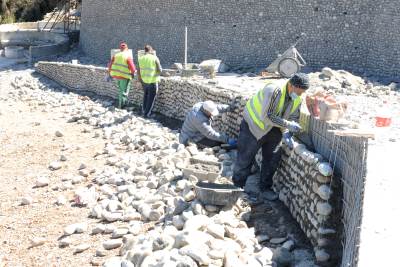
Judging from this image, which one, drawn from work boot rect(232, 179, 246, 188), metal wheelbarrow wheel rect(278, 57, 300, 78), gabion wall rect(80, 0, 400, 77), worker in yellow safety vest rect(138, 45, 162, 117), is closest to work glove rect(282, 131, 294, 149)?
work boot rect(232, 179, 246, 188)

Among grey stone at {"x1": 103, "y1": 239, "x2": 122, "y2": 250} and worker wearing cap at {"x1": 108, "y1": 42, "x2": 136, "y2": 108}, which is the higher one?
worker wearing cap at {"x1": 108, "y1": 42, "x2": 136, "y2": 108}

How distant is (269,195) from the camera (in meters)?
6.44

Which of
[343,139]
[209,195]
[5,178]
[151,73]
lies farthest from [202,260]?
[151,73]

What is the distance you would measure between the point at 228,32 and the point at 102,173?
12090 millimetres

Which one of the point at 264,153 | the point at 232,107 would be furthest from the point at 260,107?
the point at 232,107

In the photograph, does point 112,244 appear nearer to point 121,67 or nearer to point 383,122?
point 383,122

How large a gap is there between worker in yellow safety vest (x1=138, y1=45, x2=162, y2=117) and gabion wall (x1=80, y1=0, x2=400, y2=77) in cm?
722

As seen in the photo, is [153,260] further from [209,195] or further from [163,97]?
[163,97]

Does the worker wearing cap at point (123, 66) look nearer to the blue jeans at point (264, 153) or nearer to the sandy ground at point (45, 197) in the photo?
the sandy ground at point (45, 197)

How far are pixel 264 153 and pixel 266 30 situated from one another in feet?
41.7

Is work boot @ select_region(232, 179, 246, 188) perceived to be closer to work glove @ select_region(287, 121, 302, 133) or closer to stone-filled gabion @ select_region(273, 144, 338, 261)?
stone-filled gabion @ select_region(273, 144, 338, 261)

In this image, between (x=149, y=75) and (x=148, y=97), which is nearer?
(x=149, y=75)

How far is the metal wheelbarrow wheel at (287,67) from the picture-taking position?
1386 centimetres

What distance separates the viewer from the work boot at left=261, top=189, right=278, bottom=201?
6.39m
